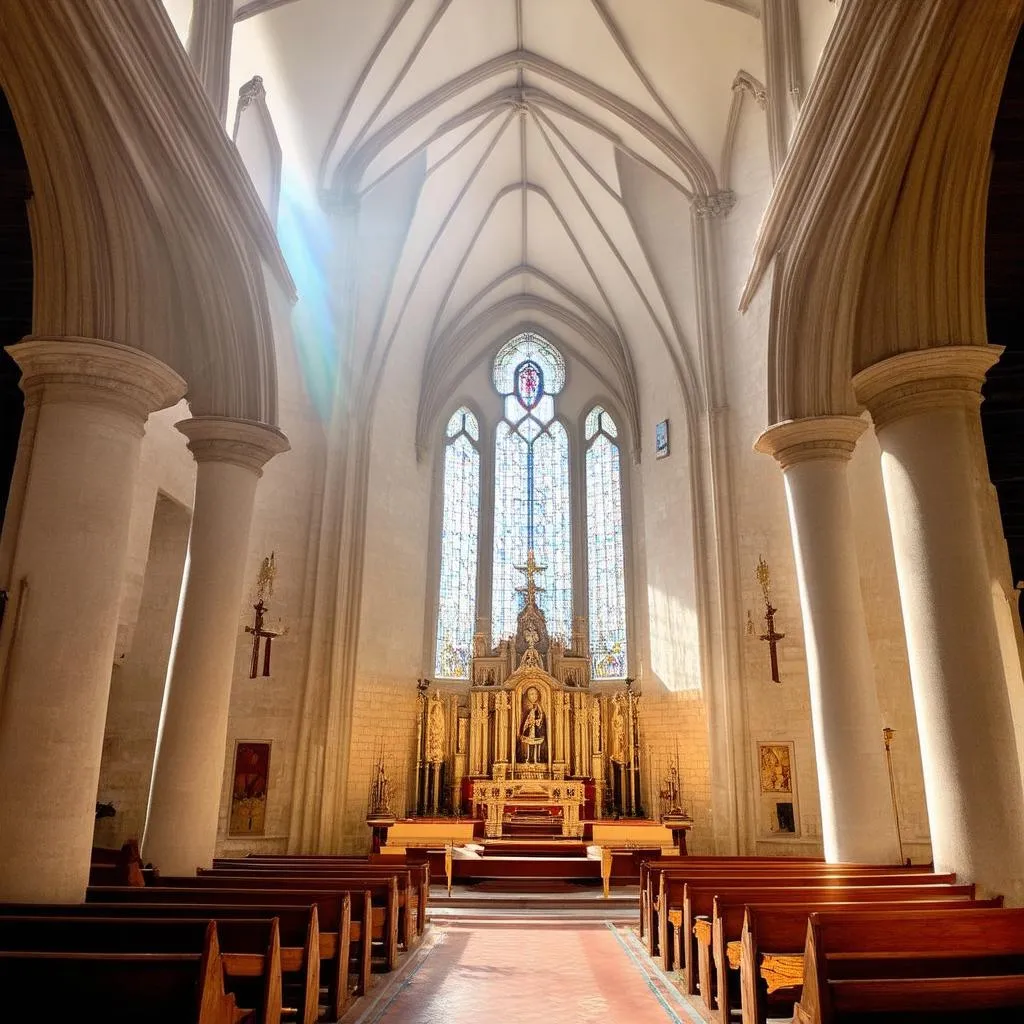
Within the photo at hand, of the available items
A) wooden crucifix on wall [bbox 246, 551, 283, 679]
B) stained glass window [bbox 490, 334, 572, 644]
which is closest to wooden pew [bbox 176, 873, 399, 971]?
wooden crucifix on wall [bbox 246, 551, 283, 679]

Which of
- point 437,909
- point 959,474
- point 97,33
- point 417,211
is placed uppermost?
point 417,211

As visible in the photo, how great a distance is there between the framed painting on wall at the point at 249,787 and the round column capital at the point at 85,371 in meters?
8.49

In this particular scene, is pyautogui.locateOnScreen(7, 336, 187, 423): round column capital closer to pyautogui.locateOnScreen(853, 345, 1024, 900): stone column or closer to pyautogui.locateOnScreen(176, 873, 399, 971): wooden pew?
pyautogui.locateOnScreen(176, 873, 399, 971): wooden pew

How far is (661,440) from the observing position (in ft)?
61.2

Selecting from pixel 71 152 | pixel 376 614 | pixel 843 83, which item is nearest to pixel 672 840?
pixel 376 614

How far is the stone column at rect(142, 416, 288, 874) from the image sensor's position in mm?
7512

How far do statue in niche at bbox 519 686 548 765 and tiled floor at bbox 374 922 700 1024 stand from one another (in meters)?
9.14

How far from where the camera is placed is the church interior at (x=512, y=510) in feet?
18.5

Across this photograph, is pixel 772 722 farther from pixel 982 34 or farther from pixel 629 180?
pixel 629 180

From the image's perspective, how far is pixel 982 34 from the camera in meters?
6.48

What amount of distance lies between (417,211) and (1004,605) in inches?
538

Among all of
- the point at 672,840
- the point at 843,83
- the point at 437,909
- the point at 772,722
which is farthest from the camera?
the point at 772,722

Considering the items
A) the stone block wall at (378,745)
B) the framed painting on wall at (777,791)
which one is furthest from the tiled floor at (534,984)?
the stone block wall at (378,745)

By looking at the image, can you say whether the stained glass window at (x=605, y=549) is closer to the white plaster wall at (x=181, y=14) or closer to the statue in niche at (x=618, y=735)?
the statue in niche at (x=618, y=735)
